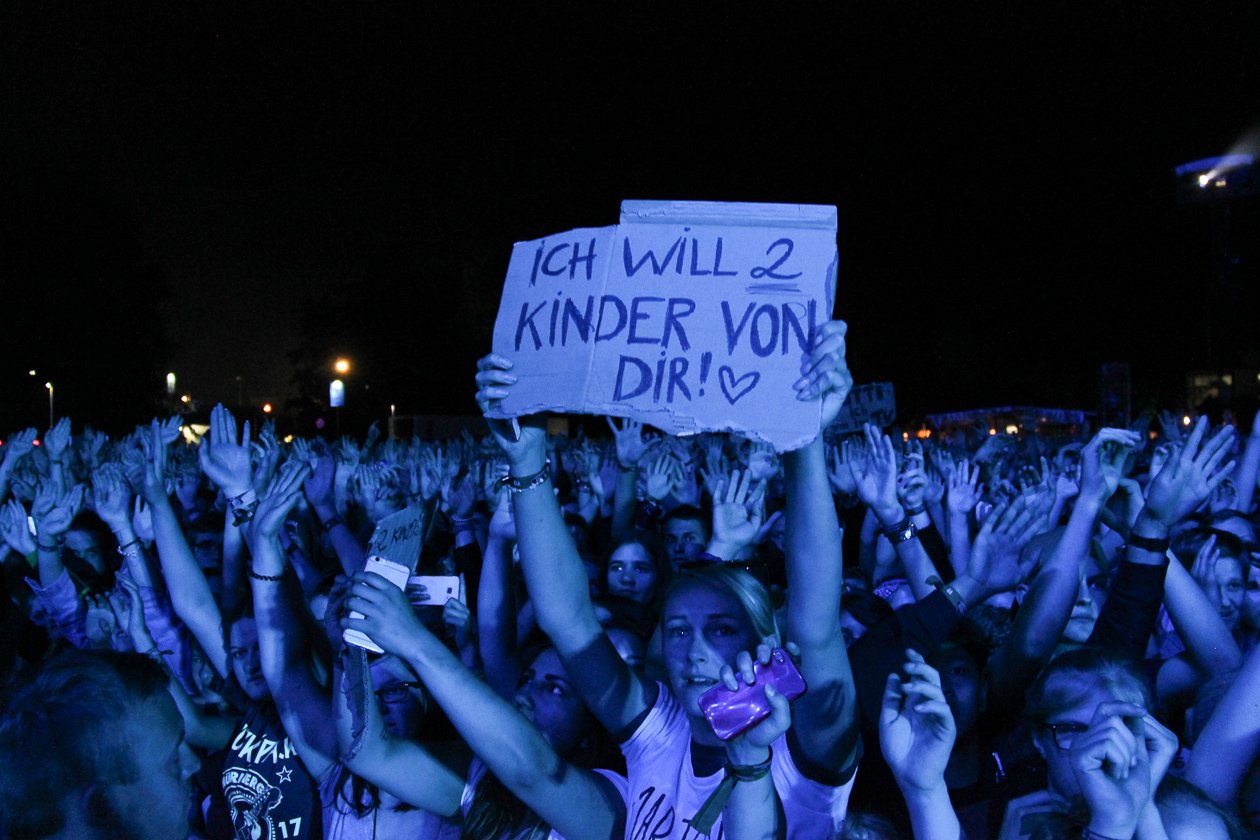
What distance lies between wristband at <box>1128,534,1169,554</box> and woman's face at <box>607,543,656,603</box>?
236 cm

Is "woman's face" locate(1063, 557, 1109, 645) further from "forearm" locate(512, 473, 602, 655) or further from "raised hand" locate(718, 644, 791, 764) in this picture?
"raised hand" locate(718, 644, 791, 764)

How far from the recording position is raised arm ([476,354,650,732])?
2465 millimetres

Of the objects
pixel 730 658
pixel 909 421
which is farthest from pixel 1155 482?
pixel 909 421

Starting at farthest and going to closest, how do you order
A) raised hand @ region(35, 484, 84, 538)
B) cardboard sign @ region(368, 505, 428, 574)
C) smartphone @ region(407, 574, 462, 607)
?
raised hand @ region(35, 484, 84, 538) → smartphone @ region(407, 574, 462, 607) → cardboard sign @ region(368, 505, 428, 574)

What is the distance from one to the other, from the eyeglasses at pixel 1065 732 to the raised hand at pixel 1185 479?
1.08 m

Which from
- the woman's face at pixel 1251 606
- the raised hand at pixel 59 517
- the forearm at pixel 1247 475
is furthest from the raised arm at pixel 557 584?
the forearm at pixel 1247 475

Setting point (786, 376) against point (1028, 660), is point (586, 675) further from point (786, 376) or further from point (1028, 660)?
point (1028, 660)

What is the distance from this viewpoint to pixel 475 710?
7.60 ft

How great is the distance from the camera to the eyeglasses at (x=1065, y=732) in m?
2.41

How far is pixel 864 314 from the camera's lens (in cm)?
2812

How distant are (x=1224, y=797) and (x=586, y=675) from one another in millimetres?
1665

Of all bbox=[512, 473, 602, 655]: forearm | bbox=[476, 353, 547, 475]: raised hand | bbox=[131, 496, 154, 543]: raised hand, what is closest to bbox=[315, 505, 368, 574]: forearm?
bbox=[131, 496, 154, 543]: raised hand

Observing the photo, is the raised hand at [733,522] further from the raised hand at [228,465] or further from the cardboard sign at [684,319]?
the raised hand at [228,465]

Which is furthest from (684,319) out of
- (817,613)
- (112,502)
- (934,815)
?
(112,502)
